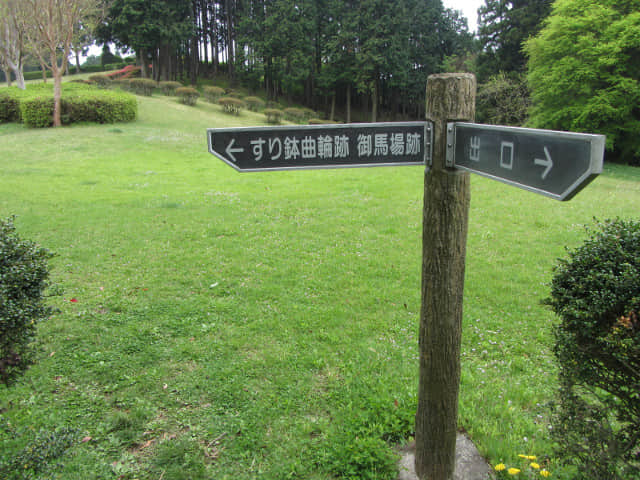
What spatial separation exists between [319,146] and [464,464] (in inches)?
87.6

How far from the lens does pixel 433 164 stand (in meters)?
2.36

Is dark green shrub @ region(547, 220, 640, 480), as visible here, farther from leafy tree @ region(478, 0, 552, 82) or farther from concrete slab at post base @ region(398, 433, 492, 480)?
leafy tree @ region(478, 0, 552, 82)

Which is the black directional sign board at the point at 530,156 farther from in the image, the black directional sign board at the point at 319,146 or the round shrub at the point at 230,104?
the round shrub at the point at 230,104

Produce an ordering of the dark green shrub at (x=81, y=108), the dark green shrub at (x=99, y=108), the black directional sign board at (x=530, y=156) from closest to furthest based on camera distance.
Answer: the black directional sign board at (x=530, y=156), the dark green shrub at (x=81, y=108), the dark green shrub at (x=99, y=108)

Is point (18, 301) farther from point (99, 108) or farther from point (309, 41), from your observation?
point (309, 41)

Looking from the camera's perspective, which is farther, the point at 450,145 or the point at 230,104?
the point at 230,104

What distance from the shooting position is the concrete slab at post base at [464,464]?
2754 millimetres

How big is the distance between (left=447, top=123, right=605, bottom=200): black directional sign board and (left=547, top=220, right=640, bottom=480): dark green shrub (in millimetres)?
903

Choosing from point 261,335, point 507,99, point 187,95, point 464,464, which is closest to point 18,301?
point 261,335

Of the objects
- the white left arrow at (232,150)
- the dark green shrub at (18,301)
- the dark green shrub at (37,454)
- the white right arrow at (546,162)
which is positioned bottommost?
the dark green shrub at (37,454)

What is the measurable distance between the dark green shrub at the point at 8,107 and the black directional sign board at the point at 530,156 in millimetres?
24456

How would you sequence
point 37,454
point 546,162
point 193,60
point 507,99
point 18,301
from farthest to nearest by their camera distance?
point 193,60 < point 507,99 < point 18,301 < point 37,454 < point 546,162

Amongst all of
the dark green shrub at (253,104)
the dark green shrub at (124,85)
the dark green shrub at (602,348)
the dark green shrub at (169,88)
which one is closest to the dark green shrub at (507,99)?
the dark green shrub at (253,104)

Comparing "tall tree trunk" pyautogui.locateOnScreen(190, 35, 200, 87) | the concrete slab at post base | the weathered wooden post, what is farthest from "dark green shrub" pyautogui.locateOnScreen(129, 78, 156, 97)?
the concrete slab at post base
